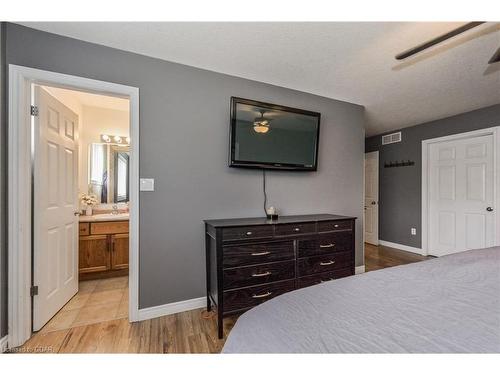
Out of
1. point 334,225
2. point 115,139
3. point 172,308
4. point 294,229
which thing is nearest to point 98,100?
point 115,139

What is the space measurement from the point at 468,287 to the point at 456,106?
11.3 feet

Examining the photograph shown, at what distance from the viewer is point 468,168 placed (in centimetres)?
340

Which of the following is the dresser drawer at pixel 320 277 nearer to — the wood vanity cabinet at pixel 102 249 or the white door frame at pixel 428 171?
the wood vanity cabinet at pixel 102 249

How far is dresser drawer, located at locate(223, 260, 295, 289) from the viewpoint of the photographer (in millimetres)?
1777

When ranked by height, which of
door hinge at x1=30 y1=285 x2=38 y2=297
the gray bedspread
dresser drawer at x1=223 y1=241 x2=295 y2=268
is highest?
the gray bedspread

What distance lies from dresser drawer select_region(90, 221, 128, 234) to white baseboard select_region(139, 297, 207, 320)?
1312mm

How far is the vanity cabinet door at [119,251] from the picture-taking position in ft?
9.51

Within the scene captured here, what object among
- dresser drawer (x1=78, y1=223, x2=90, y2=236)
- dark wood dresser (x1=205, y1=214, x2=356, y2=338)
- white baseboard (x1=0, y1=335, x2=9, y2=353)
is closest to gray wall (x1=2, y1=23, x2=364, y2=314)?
dark wood dresser (x1=205, y1=214, x2=356, y2=338)

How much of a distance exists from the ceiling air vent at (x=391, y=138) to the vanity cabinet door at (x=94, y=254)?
5.22m

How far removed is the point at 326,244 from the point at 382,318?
4.94ft

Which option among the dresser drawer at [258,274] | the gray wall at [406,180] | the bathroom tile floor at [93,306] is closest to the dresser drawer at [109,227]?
the bathroom tile floor at [93,306]

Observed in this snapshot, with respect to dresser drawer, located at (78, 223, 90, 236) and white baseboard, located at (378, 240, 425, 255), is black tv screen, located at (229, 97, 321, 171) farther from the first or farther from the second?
white baseboard, located at (378, 240, 425, 255)
